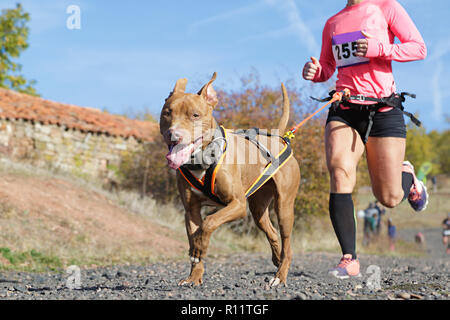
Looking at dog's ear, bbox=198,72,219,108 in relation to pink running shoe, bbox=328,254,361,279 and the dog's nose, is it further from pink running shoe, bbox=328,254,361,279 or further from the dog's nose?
pink running shoe, bbox=328,254,361,279

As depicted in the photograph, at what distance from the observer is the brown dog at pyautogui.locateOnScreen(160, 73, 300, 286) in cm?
407

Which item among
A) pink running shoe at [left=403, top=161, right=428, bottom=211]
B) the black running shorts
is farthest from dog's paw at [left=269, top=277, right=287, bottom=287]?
pink running shoe at [left=403, top=161, right=428, bottom=211]

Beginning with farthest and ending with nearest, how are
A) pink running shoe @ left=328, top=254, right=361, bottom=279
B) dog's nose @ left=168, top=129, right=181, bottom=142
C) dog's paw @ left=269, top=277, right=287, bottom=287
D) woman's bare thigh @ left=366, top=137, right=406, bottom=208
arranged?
dog's paw @ left=269, top=277, right=287, bottom=287 < woman's bare thigh @ left=366, top=137, right=406, bottom=208 < pink running shoe @ left=328, top=254, right=361, bottom=279 < dog's nose @ left=168, top=129, right=181, bottom=142

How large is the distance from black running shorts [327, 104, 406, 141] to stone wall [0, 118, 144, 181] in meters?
14.1

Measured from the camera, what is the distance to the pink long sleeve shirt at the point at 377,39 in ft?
15.4

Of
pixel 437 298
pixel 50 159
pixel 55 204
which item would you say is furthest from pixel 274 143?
pixel 50 159

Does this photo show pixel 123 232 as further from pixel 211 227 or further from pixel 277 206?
pixel 211 227

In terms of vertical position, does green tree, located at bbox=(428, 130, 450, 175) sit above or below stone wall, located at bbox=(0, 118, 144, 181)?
above

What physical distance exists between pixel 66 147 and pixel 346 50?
50.3 feet

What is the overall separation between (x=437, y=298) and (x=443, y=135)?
78076mm

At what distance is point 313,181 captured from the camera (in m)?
15.1

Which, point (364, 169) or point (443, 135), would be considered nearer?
point (364, 169)

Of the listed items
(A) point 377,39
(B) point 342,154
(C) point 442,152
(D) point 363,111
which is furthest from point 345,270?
(C) point 442,152

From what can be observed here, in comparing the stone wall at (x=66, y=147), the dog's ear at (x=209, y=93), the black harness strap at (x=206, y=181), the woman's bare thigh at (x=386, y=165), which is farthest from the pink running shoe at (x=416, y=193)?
the stone wall at (x=66, y=147)
